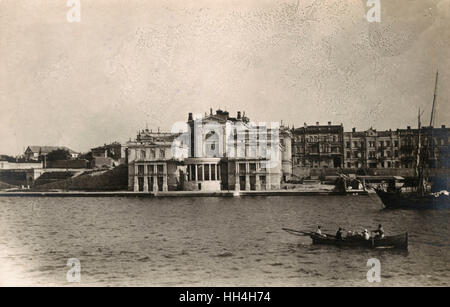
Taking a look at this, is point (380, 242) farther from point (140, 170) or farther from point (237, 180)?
point (140, 170)

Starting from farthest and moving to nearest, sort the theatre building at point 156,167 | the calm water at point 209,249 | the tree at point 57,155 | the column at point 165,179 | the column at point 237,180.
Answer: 1. the column at point 165,179
2. the theatre building at point 156,167
3. the column at point 237,180
4. the tree at point 57,155
5. the calm water at point 209,249

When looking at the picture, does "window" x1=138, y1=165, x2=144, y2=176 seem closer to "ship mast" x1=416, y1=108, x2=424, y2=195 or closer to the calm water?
the calm water

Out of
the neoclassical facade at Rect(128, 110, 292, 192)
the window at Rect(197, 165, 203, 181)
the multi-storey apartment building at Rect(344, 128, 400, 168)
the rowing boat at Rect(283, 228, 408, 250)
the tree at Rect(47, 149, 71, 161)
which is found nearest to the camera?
the rowing boat at Rect(283, 228, 408, 250)

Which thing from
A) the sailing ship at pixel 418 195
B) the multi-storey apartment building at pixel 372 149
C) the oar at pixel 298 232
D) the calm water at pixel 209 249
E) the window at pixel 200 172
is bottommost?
the calm water at pixel 209 249

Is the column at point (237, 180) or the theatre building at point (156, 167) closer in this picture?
the column at point (237, 180)

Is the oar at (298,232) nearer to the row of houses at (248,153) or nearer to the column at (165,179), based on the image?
the row of houses at (248,153)

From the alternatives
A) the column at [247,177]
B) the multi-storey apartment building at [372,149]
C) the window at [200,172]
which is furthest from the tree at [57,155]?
the multi-storey apartment building at [372,149]

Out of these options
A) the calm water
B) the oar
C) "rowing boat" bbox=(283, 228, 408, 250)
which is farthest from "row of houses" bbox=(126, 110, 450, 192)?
the oar

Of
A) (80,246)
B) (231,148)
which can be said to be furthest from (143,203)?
(80,246)

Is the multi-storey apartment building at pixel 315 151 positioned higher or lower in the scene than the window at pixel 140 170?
higher
